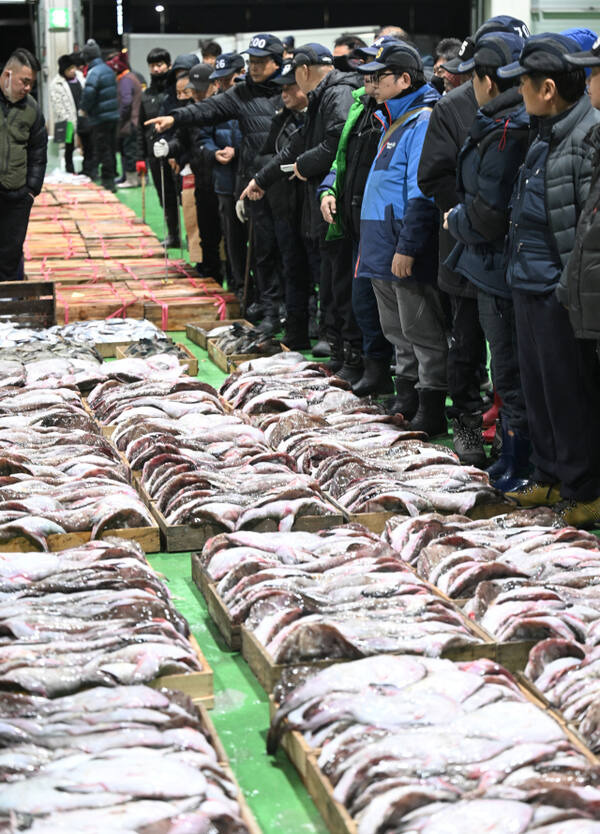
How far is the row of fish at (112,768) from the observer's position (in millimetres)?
3045

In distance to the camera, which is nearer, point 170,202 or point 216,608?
point 216,608

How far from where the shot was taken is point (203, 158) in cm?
1247

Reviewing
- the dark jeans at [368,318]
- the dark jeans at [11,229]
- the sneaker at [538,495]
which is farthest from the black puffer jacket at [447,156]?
the dark jeans at [11,229]

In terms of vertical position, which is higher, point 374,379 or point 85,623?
point 85,623

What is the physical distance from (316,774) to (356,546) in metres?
1.63

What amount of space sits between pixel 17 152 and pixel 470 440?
5.74m

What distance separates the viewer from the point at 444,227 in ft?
21.9

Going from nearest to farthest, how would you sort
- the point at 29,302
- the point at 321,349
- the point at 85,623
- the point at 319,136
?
the point at 85,623, the point at 319,136, the point at 321,349, the point at 29,302

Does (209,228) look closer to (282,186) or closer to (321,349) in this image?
(282,186)

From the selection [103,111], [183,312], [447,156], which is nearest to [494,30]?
[447,156]

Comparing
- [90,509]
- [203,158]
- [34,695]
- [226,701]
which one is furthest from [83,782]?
[203,158]

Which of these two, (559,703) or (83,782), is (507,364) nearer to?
(559,703)

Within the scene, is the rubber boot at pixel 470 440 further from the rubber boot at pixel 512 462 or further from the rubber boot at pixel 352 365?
the rubber boot at pixel 352 365

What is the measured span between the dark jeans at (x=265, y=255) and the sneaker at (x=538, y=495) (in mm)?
4759
